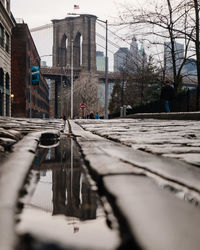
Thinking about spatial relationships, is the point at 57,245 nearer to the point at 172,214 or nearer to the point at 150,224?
the point at 150,224

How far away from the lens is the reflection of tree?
0.99m

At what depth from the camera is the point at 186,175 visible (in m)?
1.40

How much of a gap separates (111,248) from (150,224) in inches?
4.8

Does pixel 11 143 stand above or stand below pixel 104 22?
below

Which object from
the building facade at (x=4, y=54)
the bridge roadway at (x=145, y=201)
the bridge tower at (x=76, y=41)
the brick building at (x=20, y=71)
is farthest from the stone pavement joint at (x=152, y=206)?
the bridge tower at (x=76, y=41)

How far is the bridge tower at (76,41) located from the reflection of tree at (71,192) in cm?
8117

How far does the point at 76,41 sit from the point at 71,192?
93.4m

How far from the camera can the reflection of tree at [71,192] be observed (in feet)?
3.25

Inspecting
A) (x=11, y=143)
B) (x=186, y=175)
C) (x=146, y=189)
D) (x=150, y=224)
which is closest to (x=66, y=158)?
(x=11, y=143)

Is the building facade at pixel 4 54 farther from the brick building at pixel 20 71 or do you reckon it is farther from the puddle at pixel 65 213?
the puddle at pixel 65 213

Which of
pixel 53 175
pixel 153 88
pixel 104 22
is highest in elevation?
pixel 104 22

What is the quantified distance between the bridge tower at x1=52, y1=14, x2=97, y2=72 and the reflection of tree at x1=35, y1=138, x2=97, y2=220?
266 feet

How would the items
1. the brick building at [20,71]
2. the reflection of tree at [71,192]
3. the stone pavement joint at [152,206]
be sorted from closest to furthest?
the stone pavement joint at [152,206] → the reflection of tree at [71,192] → the brick building at [20,71]

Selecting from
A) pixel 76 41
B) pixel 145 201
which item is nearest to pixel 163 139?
pixel 145 201
